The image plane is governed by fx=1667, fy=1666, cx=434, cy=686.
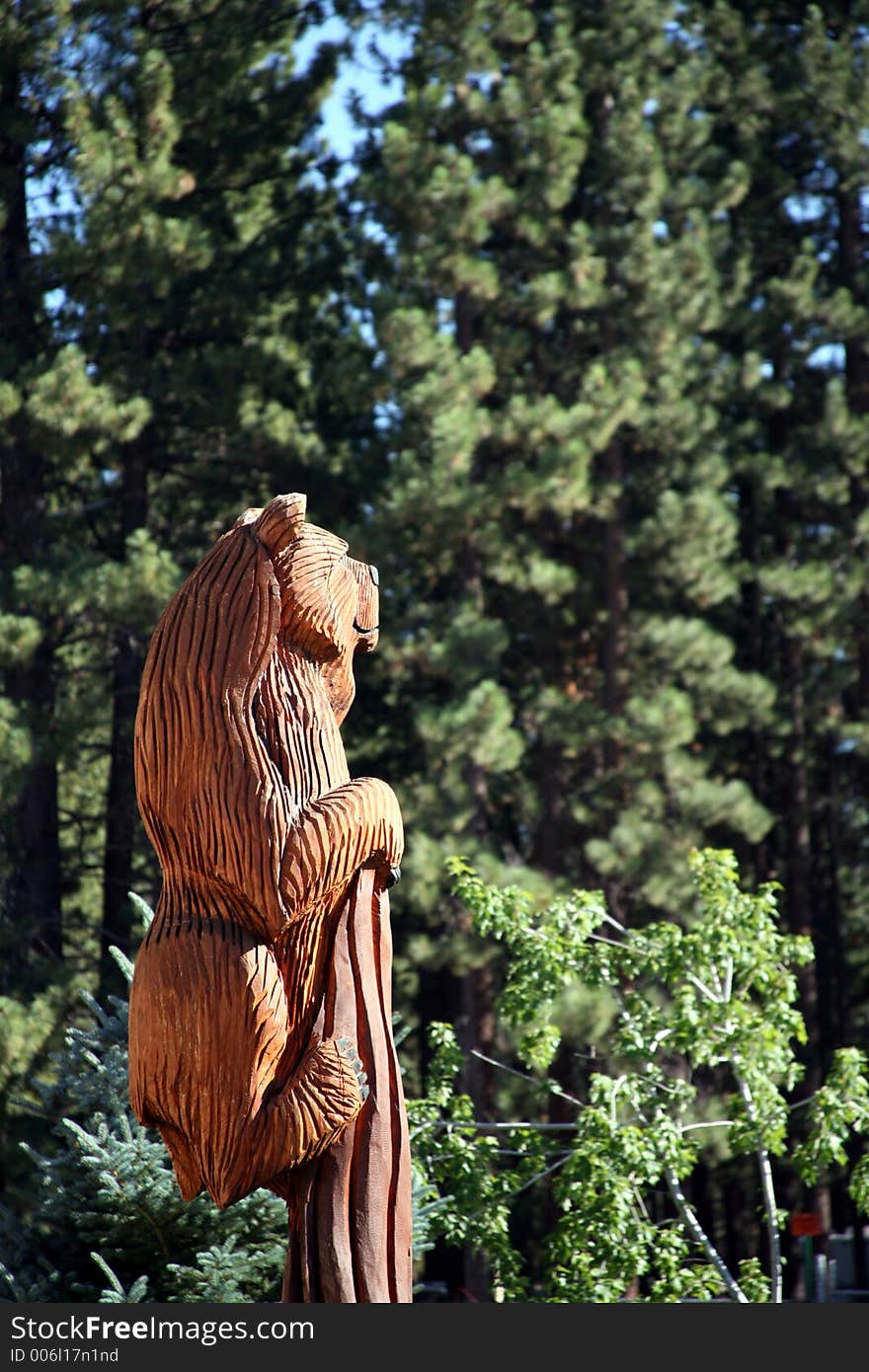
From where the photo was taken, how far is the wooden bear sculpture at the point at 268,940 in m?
3.88

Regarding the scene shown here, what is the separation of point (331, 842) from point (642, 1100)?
3.67 metres

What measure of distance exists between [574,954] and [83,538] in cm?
925

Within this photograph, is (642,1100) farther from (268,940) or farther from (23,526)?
(23,526)

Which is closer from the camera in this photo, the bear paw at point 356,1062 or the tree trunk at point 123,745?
the bear paw at point 356,1062

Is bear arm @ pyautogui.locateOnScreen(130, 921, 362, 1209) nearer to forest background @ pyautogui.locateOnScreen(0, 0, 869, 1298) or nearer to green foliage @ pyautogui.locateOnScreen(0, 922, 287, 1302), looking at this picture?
green foliage @ pyautogui.locateOnScreen(0, 922, 287, 1302)

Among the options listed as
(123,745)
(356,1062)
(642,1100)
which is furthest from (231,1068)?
(123,745)

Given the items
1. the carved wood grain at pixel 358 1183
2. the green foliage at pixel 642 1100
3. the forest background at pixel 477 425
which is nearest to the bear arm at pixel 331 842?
the carved wood grain at pixel 358 1183

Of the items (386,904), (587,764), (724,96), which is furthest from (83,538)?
(386,904)

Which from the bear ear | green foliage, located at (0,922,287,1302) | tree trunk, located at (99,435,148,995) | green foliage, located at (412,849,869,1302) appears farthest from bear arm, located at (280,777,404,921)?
tree trunk, located at (99,435,148,995)

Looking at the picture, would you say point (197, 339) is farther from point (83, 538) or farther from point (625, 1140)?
point (625, 1140)

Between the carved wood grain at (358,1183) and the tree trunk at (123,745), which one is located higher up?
the tree trunk at (123,745)

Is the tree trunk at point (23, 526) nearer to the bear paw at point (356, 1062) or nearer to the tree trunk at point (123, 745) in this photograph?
the tree trunk at point (123, 745)

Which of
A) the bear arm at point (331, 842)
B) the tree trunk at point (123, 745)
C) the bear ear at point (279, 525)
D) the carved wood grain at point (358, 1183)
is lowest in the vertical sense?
the carved wood grain at point (358, 1183)

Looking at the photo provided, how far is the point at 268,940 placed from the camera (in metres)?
3.97
